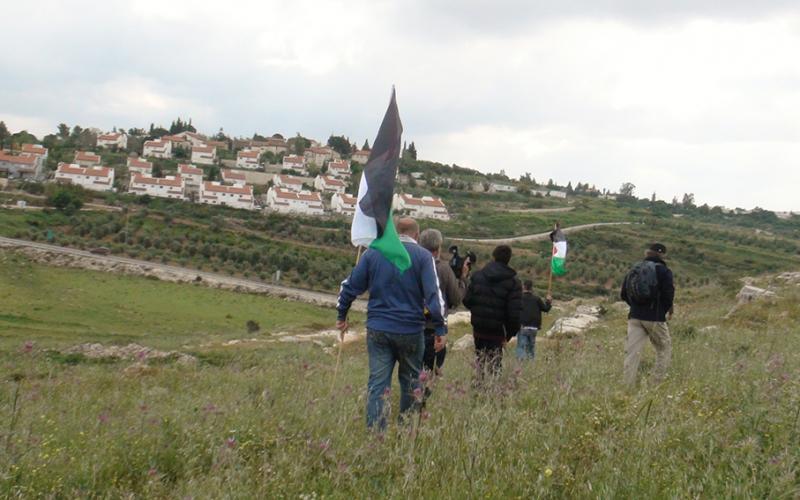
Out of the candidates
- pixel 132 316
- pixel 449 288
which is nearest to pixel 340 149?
pixel 132 316

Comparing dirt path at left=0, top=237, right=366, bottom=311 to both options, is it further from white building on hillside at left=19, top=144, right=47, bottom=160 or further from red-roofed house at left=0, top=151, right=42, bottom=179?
white building on hillside at left=19, top=144, right=47, bottom=160

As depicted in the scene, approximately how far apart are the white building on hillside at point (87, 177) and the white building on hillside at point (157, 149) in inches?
1559

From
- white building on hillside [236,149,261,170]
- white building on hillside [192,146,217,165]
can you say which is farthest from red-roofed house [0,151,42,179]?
white building on hillside [236,149,261,170]

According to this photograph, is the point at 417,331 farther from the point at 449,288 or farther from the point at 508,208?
the point at 508,208

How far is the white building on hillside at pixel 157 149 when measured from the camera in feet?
449

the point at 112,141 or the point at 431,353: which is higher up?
the point at 112,141

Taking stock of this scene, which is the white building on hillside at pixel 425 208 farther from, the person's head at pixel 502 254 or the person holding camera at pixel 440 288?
the person holding camera at pixel 440 288

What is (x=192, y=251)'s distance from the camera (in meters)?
62.0

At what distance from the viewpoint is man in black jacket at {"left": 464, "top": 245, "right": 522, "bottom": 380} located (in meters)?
6.72

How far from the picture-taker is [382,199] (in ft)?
19.2

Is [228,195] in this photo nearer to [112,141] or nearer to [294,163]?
[294,163]

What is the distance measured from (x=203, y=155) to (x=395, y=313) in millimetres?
138919

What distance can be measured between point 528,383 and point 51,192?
7990 centimetres

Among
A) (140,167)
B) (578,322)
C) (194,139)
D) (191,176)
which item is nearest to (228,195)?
(191,176)
